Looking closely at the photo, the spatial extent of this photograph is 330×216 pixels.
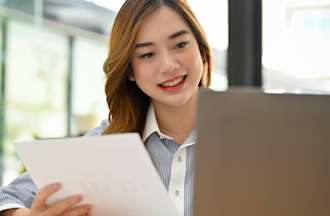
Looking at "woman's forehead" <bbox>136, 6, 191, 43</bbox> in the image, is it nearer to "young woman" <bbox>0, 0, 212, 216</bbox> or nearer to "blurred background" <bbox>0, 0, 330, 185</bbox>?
"young woman" <bbox>0, 0, 212, 216</bbox>

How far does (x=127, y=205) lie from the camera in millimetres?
997

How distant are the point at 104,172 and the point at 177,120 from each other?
1.60 feet

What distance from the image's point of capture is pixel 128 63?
4.40 ft

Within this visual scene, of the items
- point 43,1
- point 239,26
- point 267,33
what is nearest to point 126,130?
point 239,26

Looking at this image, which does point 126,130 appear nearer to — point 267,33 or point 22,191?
point 22,191

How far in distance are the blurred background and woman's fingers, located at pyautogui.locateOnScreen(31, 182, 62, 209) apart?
232cm

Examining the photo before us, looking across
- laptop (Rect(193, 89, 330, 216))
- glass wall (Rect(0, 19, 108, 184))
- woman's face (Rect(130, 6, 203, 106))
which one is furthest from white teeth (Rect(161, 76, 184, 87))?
glass wall (Rect(0, 19, 108, 184))

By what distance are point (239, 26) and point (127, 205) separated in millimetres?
1459

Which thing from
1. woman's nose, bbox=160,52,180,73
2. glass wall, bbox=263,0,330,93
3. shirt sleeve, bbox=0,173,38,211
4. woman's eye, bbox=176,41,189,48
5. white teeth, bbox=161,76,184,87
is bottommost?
shirt sleeve, bbox=0,173,38,211

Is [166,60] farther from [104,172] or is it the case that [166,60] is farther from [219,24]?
[219,24]

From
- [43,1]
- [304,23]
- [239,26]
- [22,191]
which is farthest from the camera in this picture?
[43,1]

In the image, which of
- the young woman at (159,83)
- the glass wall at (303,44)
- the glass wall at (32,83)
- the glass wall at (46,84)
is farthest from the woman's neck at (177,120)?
the glass wall at (32,83)

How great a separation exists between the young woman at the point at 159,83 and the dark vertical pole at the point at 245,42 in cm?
92

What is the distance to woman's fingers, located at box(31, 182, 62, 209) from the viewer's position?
3.29 feet
